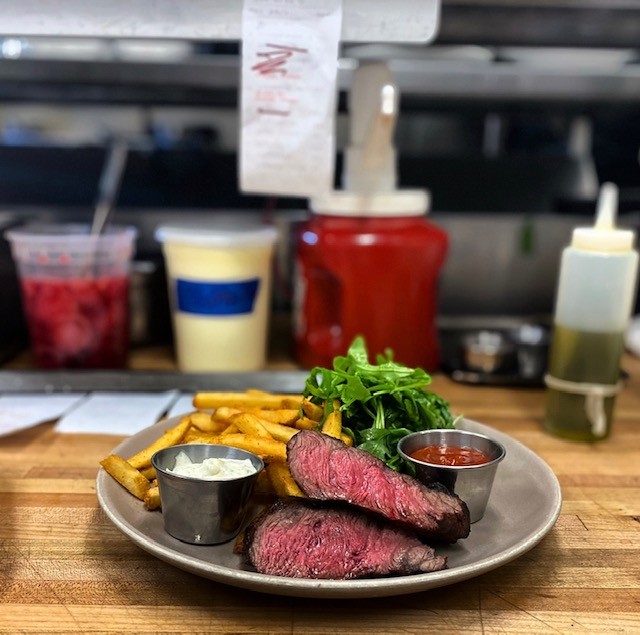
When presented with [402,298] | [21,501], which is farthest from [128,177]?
[21,501]

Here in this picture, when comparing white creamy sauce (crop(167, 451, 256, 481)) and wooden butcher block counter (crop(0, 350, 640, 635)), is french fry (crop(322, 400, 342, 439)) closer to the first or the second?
white creamy sauce (crop(167, 451, 256, 481))

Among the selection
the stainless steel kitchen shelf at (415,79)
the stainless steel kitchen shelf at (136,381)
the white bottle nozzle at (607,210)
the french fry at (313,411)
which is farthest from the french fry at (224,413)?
the stainless steel kitchen shelf at (415,79)

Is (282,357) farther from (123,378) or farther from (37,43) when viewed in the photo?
(37,43)

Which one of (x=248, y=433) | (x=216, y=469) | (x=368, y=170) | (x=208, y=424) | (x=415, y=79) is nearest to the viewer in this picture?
(x=216, y=469)

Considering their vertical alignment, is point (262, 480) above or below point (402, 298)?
below

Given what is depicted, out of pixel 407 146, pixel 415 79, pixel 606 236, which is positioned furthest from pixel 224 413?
pixel 407 146

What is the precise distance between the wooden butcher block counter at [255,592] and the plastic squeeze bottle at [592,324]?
23 centimetres

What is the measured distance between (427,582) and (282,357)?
1.19 m

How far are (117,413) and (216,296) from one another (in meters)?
0.37

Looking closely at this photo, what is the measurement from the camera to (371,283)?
5.46 feet

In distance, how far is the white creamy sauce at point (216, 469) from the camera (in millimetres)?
947

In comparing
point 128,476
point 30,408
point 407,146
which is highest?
point 407,146

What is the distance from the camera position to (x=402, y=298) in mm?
1692

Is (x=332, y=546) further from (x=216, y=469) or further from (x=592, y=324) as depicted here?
(x=592, y=324)
